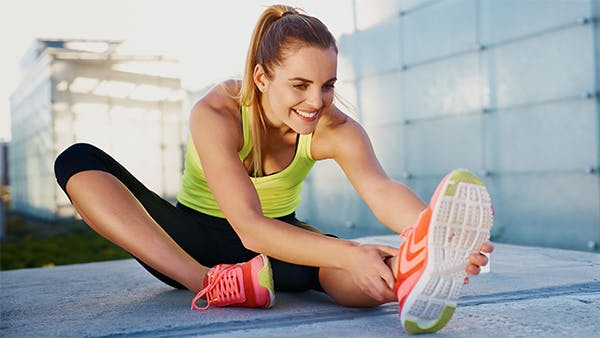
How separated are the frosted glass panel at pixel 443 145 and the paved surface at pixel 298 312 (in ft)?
7.36

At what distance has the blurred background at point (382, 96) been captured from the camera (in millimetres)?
4117

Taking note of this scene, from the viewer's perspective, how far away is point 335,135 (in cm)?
191

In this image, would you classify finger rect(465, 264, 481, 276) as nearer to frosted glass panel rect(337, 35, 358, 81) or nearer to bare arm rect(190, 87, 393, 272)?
bare arm rect(190, 87, 393, 272)

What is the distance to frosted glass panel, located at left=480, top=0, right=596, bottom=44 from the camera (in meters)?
4.02

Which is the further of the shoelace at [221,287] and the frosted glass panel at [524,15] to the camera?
the frosted glass panel at [524,15]

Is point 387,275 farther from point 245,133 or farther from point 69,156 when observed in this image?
point 69,156

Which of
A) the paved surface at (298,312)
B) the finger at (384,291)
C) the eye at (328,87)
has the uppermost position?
the eye at (328,87)

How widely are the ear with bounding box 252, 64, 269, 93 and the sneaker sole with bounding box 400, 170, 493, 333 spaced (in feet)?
2.13

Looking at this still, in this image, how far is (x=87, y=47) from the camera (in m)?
9.62

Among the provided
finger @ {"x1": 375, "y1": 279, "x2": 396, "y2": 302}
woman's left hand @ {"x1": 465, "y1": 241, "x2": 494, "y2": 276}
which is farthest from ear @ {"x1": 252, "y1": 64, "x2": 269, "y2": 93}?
woman's left hand @ {"x1": 465, "y1": 241, "x2": 494, "y2": 276}

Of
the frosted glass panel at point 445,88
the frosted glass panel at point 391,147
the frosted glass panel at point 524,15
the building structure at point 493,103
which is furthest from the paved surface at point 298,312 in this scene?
the frosted glass panel at point 391,147

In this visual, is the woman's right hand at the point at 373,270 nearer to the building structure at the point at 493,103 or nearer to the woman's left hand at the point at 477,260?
the woman's left hand at the point at 477,260

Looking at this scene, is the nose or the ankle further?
the nose

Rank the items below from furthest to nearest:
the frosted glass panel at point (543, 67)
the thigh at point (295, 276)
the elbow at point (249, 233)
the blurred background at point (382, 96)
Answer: the blurred background at point (382, 96) → the frosted glass panel at point (543, 67) → the thigh at point (295, 276) → the elbow at point (249, 233)
